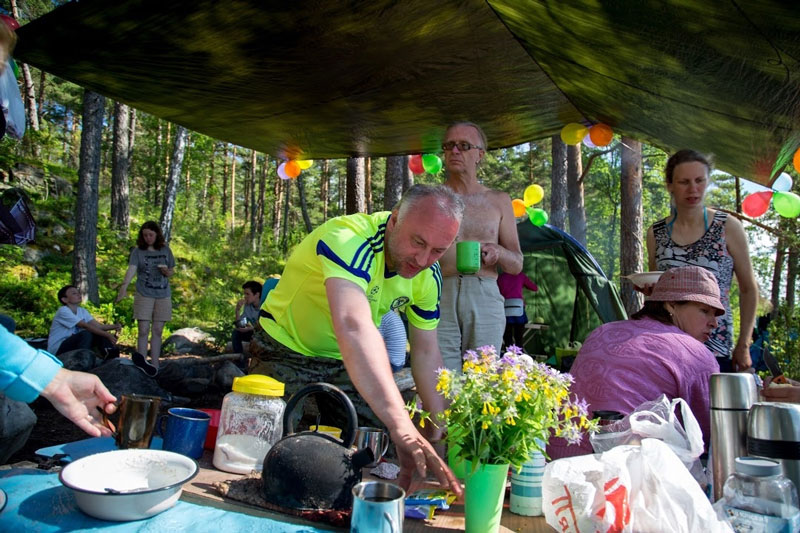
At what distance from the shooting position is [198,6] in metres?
2.90

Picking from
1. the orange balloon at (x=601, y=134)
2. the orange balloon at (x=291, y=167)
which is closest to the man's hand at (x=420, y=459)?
the orange balloon at (x=601, y=134)

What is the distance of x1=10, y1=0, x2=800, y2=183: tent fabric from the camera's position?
2473 mm

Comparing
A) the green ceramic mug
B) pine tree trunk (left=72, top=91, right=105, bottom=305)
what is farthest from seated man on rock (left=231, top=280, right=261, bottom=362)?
the green ceramic mug

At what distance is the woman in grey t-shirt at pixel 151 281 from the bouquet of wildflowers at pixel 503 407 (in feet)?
21.8

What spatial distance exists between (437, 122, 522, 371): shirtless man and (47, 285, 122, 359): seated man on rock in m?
5.12

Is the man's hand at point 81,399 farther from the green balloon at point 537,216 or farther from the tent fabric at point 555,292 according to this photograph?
the tent fabric at point 555,292

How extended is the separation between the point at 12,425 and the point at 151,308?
4175 millimetres

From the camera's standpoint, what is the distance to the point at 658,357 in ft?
6.06

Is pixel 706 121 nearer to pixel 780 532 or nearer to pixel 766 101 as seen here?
pixel 766 101

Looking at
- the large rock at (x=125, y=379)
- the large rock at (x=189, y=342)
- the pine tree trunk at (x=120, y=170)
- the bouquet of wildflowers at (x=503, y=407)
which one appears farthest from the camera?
the pine tree trunk at (x=120, y=170)

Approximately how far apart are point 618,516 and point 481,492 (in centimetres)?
27

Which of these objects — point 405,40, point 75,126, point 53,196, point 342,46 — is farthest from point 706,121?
point 75,126

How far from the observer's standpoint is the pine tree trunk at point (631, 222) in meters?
8.08

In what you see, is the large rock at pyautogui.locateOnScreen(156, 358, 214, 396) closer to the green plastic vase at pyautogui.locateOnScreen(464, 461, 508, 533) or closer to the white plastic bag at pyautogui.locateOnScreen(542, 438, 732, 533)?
the green plastic vase at pyautogui.locateOnScreen(464, 461, 508, 533)
